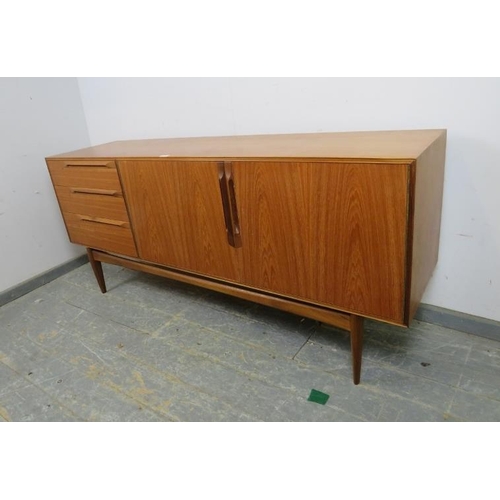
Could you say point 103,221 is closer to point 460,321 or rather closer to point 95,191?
point 95,191

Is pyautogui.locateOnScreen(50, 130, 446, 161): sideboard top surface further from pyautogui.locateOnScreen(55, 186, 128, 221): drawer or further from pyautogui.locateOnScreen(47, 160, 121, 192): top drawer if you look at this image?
pyautogui.locateOnScreen(55, 186, 128, 221): drawer

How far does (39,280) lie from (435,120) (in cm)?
223

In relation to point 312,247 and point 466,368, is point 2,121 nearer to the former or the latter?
point 312,247

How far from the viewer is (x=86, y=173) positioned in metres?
1.71

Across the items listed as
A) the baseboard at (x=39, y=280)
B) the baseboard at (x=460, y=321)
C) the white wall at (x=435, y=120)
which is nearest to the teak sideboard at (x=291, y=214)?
the white wall at (x=435, y=120)

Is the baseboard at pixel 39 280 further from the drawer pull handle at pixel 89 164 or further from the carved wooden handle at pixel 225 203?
the carved wooden handle at pixel 225 203

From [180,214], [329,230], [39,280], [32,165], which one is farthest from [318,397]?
[32,165]

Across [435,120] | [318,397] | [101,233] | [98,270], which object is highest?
[435,120]

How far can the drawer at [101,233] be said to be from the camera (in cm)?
175

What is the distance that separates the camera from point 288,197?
1170mm

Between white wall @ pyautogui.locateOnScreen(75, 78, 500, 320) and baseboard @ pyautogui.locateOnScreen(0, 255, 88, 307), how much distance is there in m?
1.23

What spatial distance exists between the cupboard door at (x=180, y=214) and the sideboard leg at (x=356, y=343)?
17.9 inches

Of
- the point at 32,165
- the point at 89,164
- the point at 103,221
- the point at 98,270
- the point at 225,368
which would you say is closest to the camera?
the point at 225,368

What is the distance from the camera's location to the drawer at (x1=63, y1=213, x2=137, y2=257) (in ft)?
5.74
